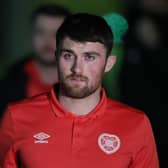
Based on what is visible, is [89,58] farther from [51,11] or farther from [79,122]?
[51,11]

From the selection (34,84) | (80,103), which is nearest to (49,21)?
(34,84)

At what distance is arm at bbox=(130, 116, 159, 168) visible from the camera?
3404 mm

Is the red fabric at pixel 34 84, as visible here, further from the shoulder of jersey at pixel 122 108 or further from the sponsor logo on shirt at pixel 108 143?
the sponsor logo on shirt at pixel 108 143

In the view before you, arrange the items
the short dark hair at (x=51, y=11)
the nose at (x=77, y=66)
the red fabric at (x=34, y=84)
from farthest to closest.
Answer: the short dark hair at (x=51, y=11)
the red fabric at (x=34, y=84)
the nose at (x=77, y=66)

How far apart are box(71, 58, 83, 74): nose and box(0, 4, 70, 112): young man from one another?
5.75ft

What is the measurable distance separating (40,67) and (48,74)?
0.27ft

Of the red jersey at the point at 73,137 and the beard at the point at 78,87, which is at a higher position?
the beard at the point at 78,87

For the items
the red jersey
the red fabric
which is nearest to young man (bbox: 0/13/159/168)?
the red jersey

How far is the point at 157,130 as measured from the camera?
516 centimetres

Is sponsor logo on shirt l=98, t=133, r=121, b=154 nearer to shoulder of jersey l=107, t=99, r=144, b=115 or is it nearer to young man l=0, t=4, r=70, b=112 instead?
shoulder of jersey l=107, t=99, r=144, b=115

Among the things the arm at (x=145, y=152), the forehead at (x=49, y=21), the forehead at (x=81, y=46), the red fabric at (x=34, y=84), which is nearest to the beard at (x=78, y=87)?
the forehead at (x=81, y=46)

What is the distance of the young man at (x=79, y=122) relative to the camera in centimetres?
335

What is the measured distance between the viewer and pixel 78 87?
3350 millimetres

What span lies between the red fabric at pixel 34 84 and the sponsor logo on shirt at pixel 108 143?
1719 mm
